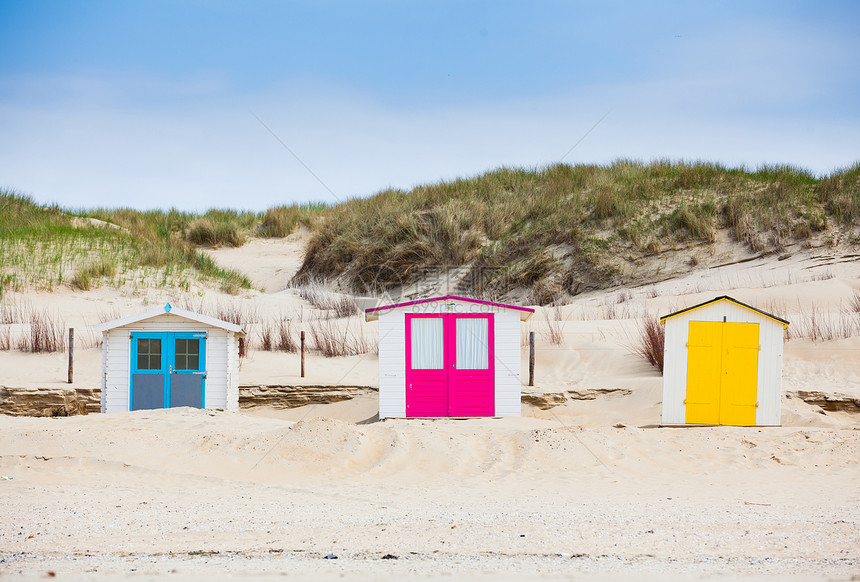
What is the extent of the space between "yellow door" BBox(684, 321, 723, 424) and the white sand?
34.8 inches

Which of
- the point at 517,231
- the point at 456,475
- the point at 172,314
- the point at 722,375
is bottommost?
the point at 456,475

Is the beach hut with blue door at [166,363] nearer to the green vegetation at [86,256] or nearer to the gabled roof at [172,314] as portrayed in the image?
the gabled roof at [172,314]

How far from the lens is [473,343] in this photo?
15406 mm

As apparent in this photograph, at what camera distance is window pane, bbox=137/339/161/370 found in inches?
593

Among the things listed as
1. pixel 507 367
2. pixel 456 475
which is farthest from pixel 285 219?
pixel 456 475

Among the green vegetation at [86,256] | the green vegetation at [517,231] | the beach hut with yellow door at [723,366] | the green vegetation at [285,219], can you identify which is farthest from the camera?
the green vegetation at [285,219]

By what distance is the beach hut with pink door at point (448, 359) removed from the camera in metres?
15.3

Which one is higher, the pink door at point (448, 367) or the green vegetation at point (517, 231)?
the green vegetation at point (517, 231)

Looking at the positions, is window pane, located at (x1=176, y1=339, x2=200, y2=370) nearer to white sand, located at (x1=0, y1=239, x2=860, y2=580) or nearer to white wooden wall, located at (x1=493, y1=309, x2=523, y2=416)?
white sand, located at (x1=0, y1=239, x2=860, y2=580)

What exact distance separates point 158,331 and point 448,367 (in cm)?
549

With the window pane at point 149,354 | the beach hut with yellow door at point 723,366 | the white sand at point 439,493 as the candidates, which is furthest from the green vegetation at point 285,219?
the beach hut with yellow door at point 723,366

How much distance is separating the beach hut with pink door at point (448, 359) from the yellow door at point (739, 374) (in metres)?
3.71

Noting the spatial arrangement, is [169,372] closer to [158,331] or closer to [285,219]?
[158,331]

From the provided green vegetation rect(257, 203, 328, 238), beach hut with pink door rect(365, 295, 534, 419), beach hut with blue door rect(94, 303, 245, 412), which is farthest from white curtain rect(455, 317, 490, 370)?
green vegetation rect(257, 203, 328, 238)
